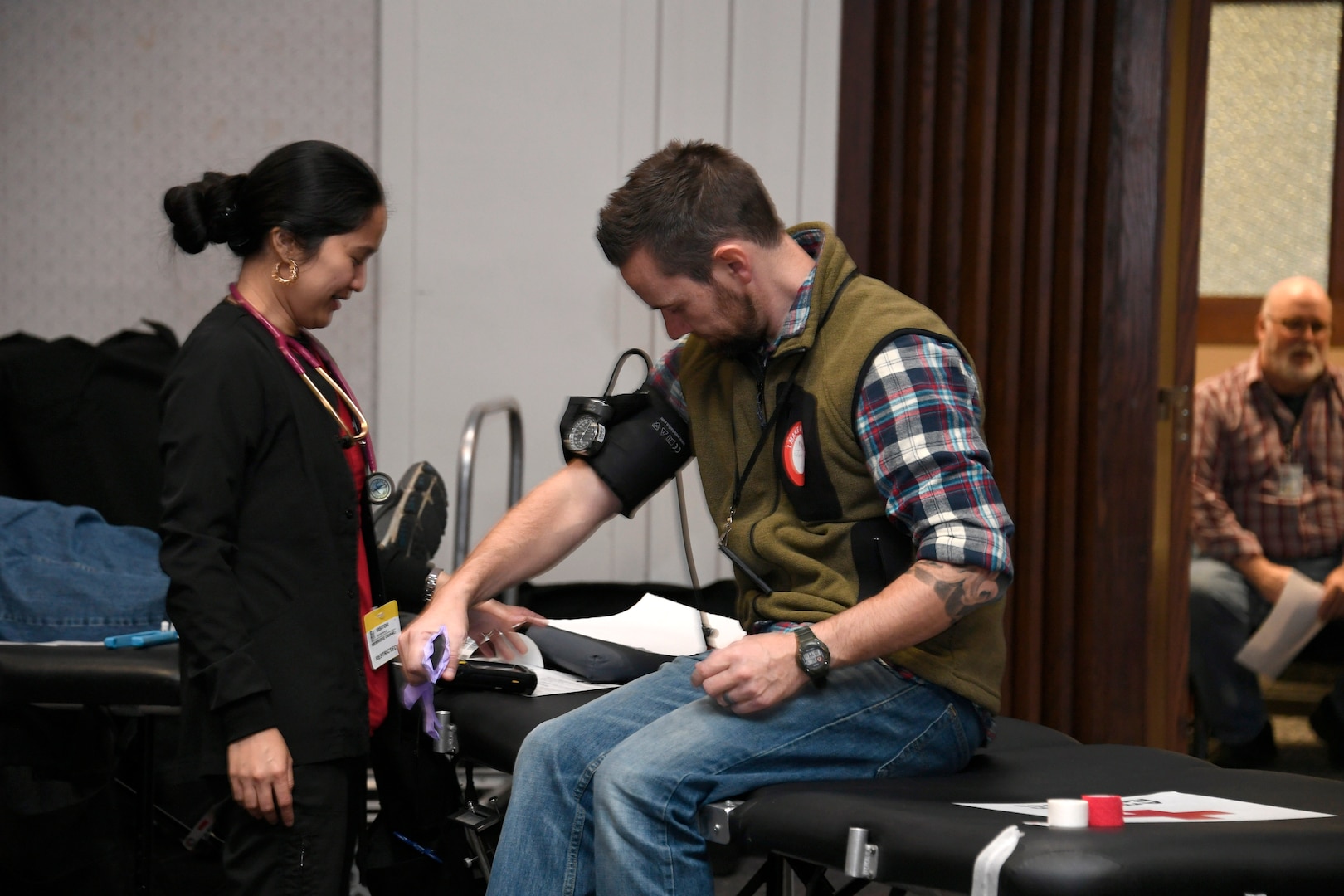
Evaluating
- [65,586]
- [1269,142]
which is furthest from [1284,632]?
[65,586]

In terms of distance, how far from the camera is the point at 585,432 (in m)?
1.67

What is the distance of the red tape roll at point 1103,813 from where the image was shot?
1.04 metres

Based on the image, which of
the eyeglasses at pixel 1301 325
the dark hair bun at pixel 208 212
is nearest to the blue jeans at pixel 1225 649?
the eyeglasses at pixel 1301 325

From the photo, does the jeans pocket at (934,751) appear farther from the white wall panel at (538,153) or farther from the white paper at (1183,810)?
the white wall panel at (538,153)

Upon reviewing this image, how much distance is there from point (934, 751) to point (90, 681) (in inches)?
47.3

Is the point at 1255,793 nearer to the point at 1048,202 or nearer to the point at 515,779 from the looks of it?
the point at 515,779

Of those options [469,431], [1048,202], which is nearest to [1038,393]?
[1048,202]

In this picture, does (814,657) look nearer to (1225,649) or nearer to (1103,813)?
(1103,813)

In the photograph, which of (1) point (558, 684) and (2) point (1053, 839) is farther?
(1) point (558, 684)

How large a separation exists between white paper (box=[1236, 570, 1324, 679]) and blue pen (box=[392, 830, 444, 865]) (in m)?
2.37

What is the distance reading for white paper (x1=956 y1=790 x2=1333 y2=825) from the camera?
1.11m

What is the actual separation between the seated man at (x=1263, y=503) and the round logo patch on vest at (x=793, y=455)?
2210mm

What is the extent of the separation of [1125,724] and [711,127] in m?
1.77

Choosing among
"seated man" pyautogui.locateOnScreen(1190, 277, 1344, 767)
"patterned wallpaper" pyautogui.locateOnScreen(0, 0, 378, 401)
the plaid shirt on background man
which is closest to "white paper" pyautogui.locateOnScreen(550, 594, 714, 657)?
"patterned wallpaper" pyautogui.locateOnScreen(0, 0, 378, 401)
